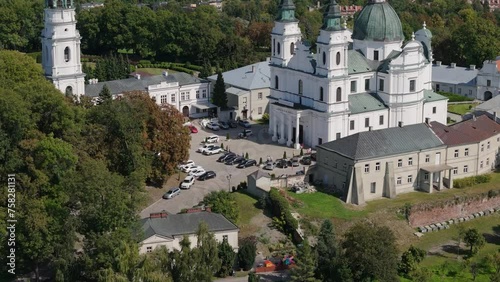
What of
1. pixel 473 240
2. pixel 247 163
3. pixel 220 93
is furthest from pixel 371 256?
pixel 220 93

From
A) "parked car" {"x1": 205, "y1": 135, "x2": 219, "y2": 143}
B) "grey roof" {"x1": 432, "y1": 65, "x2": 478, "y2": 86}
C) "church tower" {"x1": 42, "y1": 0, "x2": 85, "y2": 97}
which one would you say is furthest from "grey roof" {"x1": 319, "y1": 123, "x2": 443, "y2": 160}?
"grey roof" {"x1": 432, "y1": 65, "x2": 478, "y2": 86}

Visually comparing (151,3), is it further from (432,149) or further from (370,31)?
(432,149)

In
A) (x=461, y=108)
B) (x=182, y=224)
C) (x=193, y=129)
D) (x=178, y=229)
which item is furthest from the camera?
(x=461, y=108)

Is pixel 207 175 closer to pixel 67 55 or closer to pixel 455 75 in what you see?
pixel 67 55

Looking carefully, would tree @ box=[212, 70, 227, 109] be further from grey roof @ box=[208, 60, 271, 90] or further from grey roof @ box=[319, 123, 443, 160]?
grey roof @ box=[319, 123, 443, 160]

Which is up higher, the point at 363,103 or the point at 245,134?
the point at 363,103

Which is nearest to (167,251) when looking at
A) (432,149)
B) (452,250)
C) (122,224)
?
(122,224)

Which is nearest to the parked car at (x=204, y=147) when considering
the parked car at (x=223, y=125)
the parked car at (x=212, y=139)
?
the parked car at (x=212, y=139)

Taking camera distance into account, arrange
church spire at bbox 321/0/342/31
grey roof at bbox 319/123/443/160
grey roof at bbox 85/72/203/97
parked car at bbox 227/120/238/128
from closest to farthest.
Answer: grey roof at bbox 319/123/443/160
church spire at bbox 321/0/342/31
grey roof at bbox 85/72/203/97
parked car at bbox 227/120/238/128
